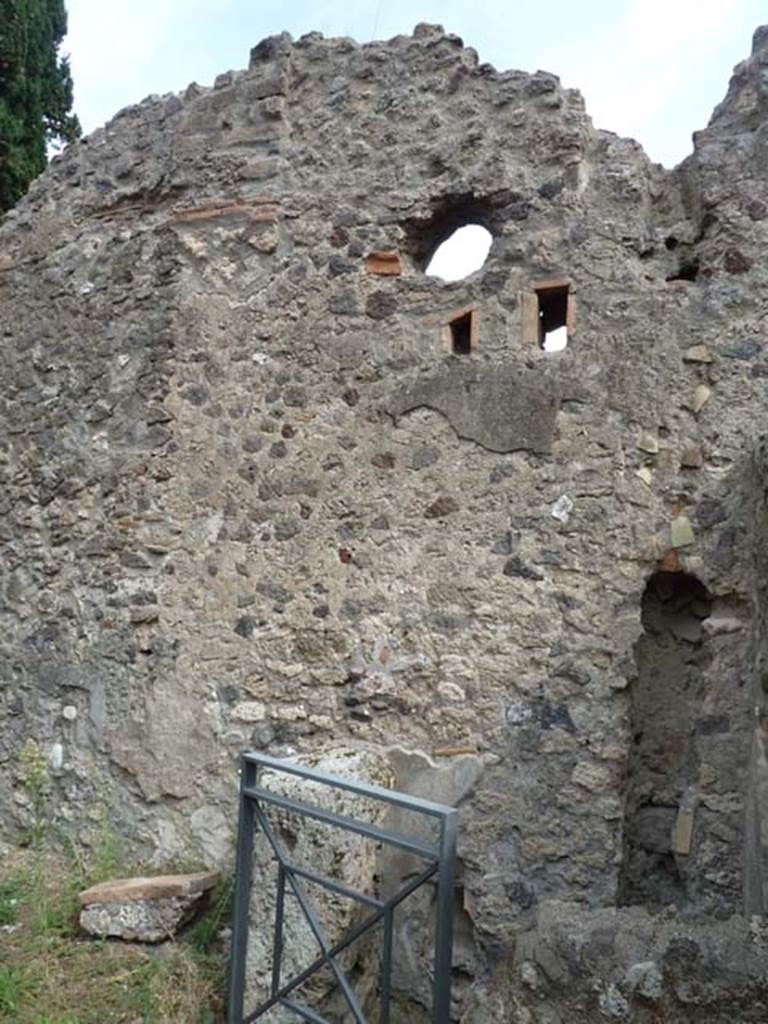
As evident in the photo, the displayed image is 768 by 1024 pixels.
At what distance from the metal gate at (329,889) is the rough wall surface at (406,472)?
69 centimetres

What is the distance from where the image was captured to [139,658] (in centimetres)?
435

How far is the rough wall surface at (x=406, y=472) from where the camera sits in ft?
12.3

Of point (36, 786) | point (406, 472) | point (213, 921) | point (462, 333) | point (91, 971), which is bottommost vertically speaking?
point (91, 971)

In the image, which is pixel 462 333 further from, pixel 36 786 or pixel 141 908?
pixel 36 786

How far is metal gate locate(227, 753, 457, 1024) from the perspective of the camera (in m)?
2.74

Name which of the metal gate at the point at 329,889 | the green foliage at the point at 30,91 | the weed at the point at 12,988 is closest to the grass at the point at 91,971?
the weed at the point at 12,988

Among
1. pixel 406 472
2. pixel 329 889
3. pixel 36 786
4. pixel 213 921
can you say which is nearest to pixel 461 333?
pixel 406 472

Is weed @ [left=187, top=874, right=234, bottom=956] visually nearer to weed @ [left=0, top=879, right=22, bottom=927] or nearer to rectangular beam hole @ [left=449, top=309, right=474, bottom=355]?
weed @ [left=0, top=879, right=22, bottom=927]

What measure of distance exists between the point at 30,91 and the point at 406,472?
7.44 meters

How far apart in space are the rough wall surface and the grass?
0.42m

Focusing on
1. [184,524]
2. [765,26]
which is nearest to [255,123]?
[184,524]

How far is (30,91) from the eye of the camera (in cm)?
957

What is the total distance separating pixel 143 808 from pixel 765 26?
4.12 m

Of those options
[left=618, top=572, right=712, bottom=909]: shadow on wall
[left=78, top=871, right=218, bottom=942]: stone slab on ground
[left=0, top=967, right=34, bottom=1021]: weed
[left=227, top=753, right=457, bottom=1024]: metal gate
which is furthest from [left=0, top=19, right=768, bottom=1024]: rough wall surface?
[left=0, top=967, right=34, bottom=1021]: weed
